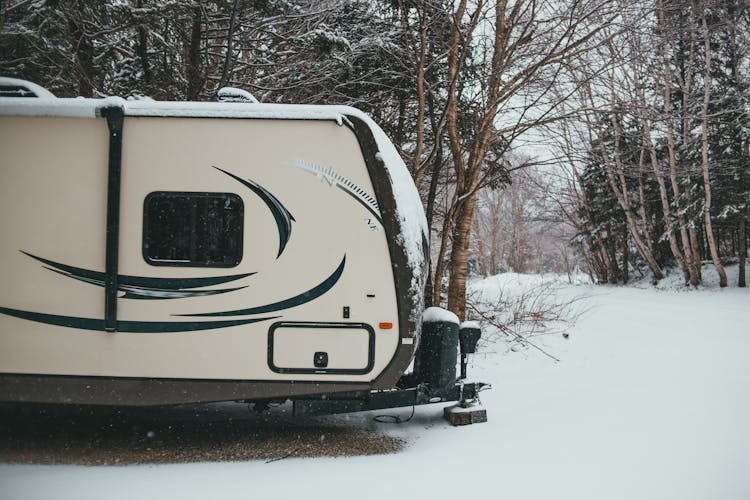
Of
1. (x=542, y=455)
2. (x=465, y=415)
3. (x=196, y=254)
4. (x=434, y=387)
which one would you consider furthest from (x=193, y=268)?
(x=542, y=455)

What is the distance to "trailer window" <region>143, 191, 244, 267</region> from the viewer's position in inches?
157

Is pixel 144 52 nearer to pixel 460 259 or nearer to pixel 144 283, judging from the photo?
pixel 144 283

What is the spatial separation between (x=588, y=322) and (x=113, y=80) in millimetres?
10165

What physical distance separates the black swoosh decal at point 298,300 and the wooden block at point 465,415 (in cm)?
196

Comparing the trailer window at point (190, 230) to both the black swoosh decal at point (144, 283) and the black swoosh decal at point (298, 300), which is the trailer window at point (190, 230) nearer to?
the black swoosh decal at point (144, 283)

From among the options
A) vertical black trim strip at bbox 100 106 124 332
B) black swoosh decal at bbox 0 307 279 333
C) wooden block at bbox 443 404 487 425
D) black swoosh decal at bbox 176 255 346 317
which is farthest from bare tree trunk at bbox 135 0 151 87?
wooden block at bbox 443 404 487 425

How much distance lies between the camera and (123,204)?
13.1ft

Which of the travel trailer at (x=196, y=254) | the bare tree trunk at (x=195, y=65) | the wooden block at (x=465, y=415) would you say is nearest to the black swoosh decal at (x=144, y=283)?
the travel trailer at (x=196, y=254)

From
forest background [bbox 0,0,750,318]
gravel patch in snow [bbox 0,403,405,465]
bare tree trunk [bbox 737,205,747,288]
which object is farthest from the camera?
bare tree trunk [bbox 737,205,747,288]

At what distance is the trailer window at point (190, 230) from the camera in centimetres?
399

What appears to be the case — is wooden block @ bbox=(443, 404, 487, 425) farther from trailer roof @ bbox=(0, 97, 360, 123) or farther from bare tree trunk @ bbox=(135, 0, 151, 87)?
bare tree trunk @ bbox=(135, 0, 151, 87)

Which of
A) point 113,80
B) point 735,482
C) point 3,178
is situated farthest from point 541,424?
point 113,80

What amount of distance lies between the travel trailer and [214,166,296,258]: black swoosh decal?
11mm

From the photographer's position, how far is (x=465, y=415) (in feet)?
16.2
